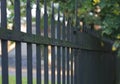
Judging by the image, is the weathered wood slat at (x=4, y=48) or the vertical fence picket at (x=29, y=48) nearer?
the weathered wood slat at (x=4, y=48)

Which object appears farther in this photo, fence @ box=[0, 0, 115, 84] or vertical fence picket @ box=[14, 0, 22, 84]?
vertical fence picket @ box=[14, 0, 22, 84]

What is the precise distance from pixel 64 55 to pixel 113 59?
19.3 feet

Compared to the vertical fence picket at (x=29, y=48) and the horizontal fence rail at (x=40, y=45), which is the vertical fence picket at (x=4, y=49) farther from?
the vertical fence picket at (x=29, y=48)

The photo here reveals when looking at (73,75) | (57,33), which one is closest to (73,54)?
(73,75)

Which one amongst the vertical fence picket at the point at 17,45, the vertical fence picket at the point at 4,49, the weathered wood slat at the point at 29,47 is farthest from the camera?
the weathered wood slat at the point at 29,47

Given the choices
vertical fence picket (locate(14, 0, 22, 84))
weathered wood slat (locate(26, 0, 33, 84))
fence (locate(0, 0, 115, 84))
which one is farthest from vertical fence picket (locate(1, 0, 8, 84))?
weathered wood slat (locate(26, 0, 33, 84))

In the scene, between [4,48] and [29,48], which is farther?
[29,48]

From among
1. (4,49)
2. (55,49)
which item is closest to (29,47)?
(4,49)

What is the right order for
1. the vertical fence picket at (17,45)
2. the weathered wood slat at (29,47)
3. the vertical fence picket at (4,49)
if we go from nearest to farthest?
the vertical fence picket at (4,49), the vertical fence picket at (17,45), the weathered wood slat at (29,47)

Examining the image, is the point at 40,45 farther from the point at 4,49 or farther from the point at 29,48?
the point at 4,49

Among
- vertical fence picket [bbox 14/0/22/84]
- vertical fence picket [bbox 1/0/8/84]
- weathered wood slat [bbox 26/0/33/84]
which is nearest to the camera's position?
vertical fence picket [bbox 1/0/8/84]

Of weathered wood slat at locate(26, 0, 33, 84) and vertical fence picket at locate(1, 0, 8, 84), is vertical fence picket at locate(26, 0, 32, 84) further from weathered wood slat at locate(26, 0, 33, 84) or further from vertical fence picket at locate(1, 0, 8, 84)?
vertical fence picket at locate(1, 0, 8, 84)

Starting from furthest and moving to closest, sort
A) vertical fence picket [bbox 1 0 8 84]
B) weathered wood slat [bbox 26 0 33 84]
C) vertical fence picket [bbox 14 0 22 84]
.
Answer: weathered wood slat [bbox 26 0 33 84] < vertical fence picket [bbox 14 0 22 84] < vertical fence picket [bbox 1 0 8 84]

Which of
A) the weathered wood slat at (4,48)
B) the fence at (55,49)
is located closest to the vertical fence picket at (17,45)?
the fence at (55,49)
